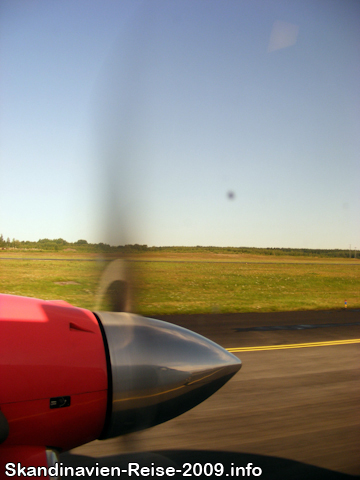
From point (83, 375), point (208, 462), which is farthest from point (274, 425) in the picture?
point (83, 375)

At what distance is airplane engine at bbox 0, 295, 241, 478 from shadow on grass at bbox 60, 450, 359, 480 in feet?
3.47

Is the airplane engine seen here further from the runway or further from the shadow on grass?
the shadow on grass

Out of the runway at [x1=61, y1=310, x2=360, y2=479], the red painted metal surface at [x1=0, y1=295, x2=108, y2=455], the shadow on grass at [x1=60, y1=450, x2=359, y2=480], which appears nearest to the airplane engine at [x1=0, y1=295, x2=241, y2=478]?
the red painted metal surface at [x1=0, y1=295, x2=108, y2=455]

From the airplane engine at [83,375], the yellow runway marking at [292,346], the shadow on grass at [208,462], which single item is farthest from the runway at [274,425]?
the airplane engine at [83,375]

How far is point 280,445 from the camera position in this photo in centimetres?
343

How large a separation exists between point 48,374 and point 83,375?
18 centimetres

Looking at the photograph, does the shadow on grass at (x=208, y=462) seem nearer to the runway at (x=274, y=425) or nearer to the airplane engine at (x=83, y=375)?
the runway at (x=274, y=425)

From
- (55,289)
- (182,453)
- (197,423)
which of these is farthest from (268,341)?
(55,289)

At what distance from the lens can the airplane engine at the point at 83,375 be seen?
1.78 metres

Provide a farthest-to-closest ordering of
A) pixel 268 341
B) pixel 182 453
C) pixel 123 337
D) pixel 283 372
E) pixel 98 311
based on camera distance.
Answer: pixel 268 341 → pixel 283 372 → pixel 182 453 → pixel 98 311 → pixel 123 337

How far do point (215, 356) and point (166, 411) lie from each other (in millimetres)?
444

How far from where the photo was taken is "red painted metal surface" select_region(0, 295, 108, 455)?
1773 millimetres

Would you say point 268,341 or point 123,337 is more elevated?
point 123,337

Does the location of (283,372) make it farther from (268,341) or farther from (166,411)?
(166,411)
